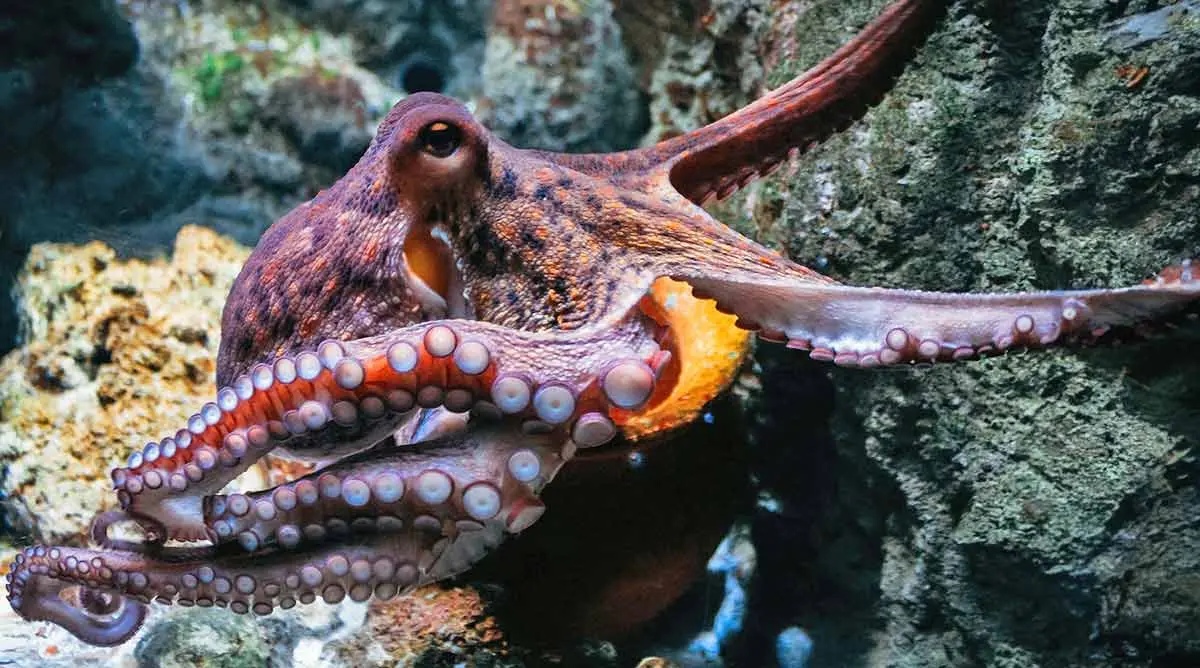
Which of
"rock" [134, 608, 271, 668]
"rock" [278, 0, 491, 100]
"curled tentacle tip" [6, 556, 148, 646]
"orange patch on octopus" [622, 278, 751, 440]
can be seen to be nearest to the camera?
"curled tentacle tip" [6, 556, 148, 646]

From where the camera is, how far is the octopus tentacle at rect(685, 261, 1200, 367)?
45.7 inches

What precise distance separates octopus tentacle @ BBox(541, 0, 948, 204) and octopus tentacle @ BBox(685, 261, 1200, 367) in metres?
0.59

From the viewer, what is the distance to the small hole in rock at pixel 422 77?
390cm

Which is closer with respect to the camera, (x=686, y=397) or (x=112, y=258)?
(x=686, y=397)

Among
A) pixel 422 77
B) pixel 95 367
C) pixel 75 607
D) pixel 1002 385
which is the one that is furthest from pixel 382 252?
pixel 422 77

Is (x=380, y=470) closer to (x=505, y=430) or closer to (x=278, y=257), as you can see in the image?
(x=505, y=430)

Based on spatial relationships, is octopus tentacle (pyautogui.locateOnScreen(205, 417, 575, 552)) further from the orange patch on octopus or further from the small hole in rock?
the small hole in rock

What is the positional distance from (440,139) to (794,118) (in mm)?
809

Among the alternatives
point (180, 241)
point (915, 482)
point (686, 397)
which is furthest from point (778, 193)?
point (180, 241)

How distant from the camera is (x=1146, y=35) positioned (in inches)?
67.0

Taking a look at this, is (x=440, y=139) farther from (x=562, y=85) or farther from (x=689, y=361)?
(x=562, y=85)

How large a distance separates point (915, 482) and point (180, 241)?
271 centimetres

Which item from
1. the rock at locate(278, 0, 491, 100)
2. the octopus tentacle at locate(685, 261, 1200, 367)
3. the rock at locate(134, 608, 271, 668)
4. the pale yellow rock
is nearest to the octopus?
the octopus tentacle at locate(685, 261, 1200, 367)

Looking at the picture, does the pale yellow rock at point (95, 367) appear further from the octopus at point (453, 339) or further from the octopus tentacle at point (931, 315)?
the octopus tentacle at point (931, 315)
